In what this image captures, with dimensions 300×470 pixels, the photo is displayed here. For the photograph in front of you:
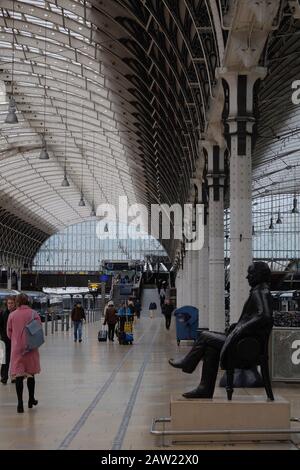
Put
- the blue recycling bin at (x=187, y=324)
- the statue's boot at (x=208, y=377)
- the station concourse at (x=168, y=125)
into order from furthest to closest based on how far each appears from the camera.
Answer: the blue recycling bin at (x=187, y=324) → the station concourse at (x=168, y=125) → the statue's boot at (x=208, y=377)

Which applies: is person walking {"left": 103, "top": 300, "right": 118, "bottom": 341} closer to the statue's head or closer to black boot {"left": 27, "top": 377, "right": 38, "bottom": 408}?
black boot {"left": 27, "top": 377, "right": 38, "bottom": 408}

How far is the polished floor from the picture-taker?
34.5ft

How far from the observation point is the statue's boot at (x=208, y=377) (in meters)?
10.8

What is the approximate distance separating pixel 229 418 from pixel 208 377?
68cm

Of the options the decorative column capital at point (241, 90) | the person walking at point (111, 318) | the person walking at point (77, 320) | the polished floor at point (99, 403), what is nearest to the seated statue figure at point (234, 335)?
the polished floor at point (99, 403)

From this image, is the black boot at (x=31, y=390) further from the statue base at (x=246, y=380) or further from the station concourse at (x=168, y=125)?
the statue base at (x=246, y=380)

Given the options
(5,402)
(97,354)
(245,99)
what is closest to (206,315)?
(97,354)

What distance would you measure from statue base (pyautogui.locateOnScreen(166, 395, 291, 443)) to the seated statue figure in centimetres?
37

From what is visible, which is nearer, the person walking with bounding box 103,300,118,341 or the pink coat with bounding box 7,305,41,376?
the pink coat with bounding box 7,305,41,376

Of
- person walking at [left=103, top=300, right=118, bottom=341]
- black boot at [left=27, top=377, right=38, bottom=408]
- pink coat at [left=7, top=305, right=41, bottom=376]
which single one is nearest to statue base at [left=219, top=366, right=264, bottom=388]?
black boot at [left=27, top=377, right=38, bottom=408]

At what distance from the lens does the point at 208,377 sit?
35.7 ft

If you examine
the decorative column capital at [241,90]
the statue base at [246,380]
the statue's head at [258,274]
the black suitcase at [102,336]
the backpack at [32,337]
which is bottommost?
the black suitcase at [102,336]

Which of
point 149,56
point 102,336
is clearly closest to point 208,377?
point 149,56
